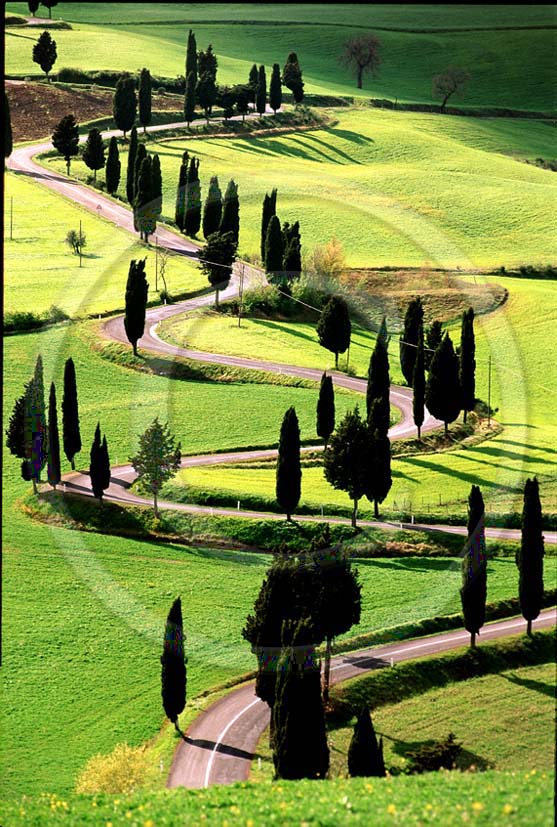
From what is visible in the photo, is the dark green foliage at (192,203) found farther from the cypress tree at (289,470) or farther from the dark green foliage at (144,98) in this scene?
the cypress tree at (289,470)

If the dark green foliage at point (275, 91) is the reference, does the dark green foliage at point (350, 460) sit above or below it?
below

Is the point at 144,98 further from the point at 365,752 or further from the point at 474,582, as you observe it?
the point at 365,752

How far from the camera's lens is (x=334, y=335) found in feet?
338

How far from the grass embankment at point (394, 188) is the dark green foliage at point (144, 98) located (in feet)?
15.3

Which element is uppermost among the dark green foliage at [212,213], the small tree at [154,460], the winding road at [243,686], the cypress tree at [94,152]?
the cypress tree at [94,152]

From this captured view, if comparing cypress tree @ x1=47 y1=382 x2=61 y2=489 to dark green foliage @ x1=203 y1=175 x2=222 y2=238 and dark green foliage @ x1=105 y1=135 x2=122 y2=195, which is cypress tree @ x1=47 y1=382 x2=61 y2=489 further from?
dark green foliage @ x1=105 y1=135 x2=122 y2=195

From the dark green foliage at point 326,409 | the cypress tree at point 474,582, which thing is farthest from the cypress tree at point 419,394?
the cypress tree at point 474,582

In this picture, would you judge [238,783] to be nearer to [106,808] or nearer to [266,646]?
[106,808]

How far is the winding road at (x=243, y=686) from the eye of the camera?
49375mm

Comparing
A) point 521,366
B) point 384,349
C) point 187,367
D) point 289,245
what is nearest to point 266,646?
point 384,349

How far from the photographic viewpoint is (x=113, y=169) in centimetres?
14425

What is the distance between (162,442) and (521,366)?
129 feet

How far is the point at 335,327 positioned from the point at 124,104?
241 feet

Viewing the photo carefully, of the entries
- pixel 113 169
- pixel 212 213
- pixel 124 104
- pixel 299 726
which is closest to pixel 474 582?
pixel 299 726
